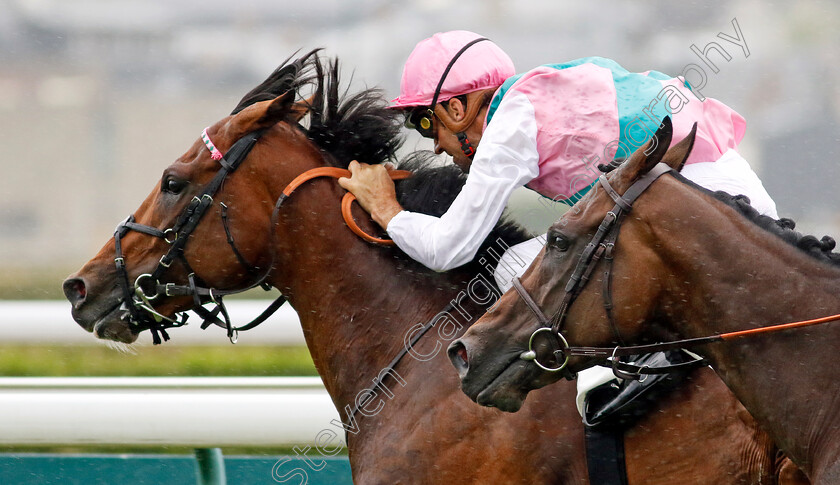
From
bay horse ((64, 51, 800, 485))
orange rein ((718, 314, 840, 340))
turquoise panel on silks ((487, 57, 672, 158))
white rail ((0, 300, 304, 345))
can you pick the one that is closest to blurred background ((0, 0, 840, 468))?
white rail ((0, 300, 304, 345))

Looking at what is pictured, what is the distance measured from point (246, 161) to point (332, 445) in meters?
1.35

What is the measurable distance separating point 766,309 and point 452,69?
128 cm

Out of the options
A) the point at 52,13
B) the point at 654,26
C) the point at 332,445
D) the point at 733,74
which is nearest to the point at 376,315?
the point at 332,445

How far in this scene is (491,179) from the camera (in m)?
2.67

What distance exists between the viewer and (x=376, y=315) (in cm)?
303

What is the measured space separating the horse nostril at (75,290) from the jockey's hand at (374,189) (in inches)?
35.9

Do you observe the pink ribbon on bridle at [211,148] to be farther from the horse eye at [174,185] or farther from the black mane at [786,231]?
the black mane at [786,231]

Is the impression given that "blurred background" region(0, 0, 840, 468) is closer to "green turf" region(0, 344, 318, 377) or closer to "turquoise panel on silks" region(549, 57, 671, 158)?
"green turf" region(0, 344, 318, 377)

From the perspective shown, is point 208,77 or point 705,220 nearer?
point 705,220

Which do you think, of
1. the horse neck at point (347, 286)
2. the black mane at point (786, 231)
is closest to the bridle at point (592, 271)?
the black mane at point (786, 231)

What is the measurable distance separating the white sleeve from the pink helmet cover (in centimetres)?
25

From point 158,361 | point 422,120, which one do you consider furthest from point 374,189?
point 158,361

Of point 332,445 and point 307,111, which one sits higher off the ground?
point 307,111

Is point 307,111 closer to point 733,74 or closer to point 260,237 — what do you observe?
point 260,237
